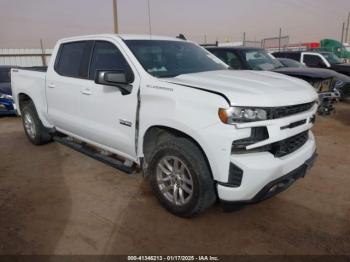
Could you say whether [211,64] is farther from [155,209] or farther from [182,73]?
[155,209]

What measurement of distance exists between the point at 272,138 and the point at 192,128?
697 mm

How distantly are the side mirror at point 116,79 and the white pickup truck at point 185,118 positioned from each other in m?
0.01

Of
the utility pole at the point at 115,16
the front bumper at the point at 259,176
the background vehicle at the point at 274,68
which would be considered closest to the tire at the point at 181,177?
the front bumper at the point at 259,176

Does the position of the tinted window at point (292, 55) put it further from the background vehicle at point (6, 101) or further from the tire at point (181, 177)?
the tire at point (181, 177)

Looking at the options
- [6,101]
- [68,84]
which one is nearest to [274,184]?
[68,84]

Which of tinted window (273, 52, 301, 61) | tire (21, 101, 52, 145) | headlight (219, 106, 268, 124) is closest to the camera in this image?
headlight (219, 106, 268, 124)

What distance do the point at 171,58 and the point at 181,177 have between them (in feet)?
5.10

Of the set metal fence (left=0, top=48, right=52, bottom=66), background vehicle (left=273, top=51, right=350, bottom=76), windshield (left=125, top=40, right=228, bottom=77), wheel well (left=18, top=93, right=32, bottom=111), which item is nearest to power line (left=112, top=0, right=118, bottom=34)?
metal fence (left=0, top=48, right=52, bottom=66)

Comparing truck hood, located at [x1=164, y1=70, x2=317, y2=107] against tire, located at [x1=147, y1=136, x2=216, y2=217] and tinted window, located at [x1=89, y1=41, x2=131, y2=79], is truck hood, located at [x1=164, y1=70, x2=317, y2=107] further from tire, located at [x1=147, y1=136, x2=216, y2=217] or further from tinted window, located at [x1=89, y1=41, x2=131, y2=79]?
tinted window, located at [x1=89, y1=41, x2=131, y2=79]

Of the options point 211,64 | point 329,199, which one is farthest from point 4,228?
point 329,199

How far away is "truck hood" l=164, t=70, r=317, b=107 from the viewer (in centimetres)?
262

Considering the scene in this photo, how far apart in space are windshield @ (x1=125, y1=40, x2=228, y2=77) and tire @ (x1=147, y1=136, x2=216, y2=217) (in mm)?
886

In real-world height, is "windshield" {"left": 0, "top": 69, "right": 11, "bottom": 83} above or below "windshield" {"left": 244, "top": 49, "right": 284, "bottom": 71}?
below

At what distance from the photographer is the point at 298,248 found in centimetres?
275
